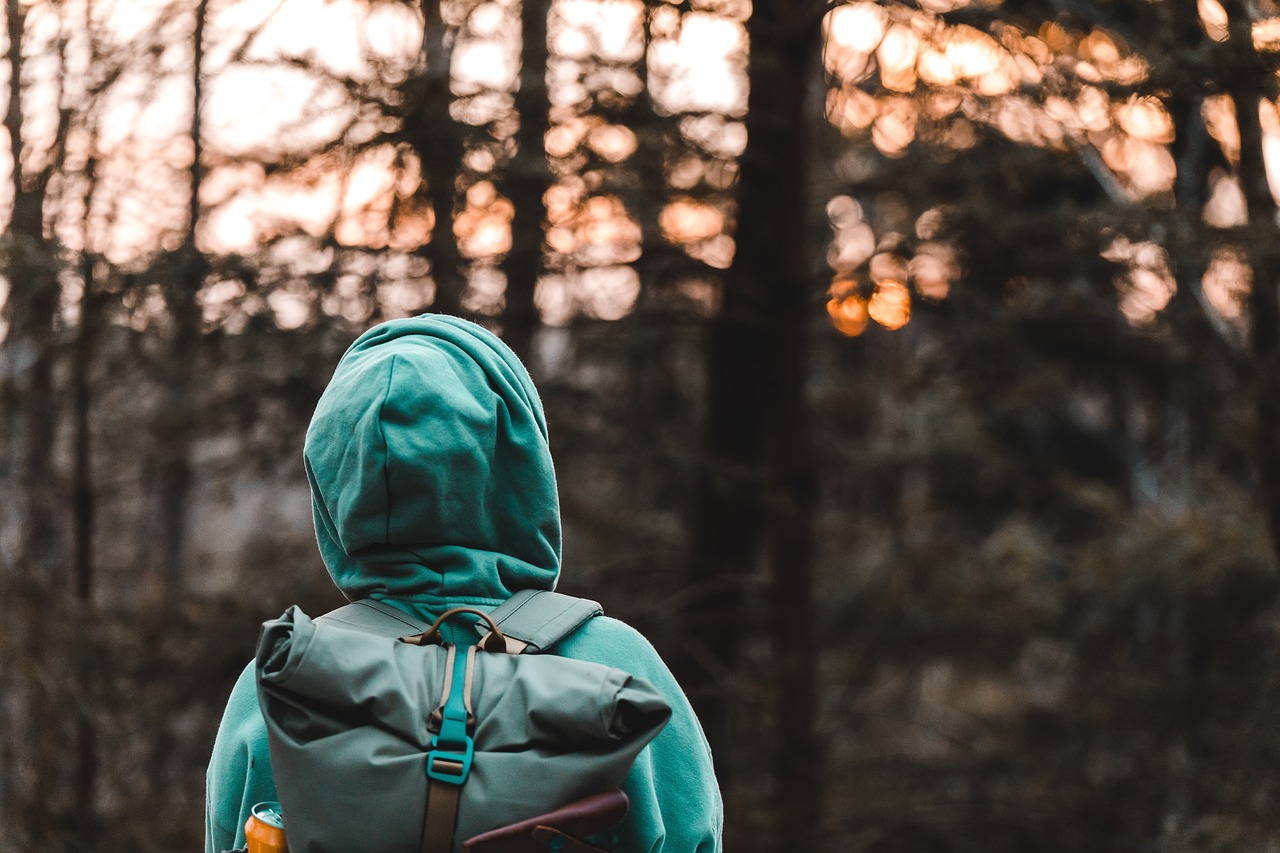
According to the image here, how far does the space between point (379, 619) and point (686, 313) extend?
4.76 m

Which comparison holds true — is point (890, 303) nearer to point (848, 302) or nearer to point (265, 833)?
point (848, 302)

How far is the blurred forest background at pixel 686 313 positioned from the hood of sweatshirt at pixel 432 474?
305 centimetres

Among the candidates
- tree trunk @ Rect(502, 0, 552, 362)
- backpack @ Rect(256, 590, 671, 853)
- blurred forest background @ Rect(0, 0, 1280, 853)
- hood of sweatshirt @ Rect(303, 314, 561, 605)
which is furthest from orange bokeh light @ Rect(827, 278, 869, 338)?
backpack @ Rect(256, 590, 671, 853)

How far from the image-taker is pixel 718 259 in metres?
6.65

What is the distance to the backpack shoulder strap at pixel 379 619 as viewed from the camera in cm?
159

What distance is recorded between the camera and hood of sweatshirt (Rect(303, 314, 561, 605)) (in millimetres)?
1586

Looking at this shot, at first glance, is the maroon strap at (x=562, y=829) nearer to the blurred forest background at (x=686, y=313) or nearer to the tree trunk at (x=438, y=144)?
the blurred forest background at (x=686, y=313)

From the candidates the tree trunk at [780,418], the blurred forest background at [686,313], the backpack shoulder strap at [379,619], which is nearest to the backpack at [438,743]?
the backpack shoulder strap at [379,619]

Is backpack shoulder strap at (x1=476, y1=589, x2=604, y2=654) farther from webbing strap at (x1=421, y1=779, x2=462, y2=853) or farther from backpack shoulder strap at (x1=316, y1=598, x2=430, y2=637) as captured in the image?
webbing strap at (x1=421, y1=779, x2=462, y2=853)

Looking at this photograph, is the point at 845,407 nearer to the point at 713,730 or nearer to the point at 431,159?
the point at 713,730

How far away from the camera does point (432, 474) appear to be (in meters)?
1.58

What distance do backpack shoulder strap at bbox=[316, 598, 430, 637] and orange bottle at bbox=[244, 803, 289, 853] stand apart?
0.85ft

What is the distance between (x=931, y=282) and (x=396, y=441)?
4.61 meters

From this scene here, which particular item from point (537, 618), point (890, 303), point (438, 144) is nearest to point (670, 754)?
point (537, 618)
